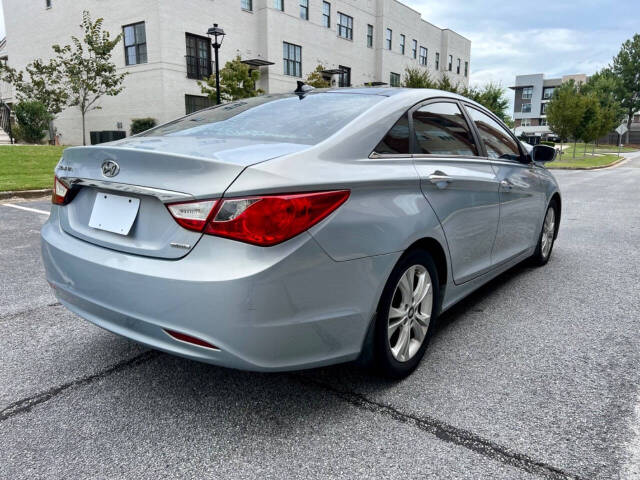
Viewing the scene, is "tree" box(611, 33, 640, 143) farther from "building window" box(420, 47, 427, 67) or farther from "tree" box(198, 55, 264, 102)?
"tree" box(198, 55, 264, 102)

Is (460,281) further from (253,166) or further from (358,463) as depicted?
(253,166)

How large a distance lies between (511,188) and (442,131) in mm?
1019

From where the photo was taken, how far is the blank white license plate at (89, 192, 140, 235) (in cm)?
231

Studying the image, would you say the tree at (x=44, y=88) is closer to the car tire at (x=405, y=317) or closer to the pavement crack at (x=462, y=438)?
the car tire at (x=405, y=317)

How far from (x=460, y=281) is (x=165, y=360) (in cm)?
187

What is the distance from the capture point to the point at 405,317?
2744 millimetres

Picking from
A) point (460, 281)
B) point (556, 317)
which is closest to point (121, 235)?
point (460, 281)

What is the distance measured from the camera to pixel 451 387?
2.74 m

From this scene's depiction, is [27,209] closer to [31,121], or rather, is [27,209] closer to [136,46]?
[31,121]

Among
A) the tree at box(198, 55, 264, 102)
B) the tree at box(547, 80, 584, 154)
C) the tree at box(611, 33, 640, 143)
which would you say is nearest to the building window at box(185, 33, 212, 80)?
the tree at box(198, 55, 264, 102)

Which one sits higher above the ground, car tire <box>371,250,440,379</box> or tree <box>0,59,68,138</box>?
tree <box>0,59,68,138</box>

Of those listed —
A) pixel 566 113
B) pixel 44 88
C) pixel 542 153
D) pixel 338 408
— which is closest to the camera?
pixel 338 408

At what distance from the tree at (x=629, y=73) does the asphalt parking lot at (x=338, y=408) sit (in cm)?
8593

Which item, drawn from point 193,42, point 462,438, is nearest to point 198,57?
point 193,42
